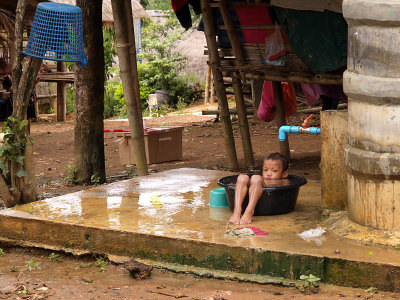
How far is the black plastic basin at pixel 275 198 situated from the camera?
455 cm

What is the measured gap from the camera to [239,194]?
452 cm

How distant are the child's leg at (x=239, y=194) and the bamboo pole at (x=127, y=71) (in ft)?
7.93

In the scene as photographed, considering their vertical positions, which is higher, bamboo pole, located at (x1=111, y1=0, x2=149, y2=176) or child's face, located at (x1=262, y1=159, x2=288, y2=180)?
bamboo pole, located at (x1=111, y1=0, x2=149, y2=176)

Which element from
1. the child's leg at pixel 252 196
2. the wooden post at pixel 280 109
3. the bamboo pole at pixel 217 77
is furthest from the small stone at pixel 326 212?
the wooden post at pixel 280 109

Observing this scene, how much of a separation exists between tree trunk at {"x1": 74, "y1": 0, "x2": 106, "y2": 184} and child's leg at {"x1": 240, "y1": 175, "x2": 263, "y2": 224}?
3.30 metres

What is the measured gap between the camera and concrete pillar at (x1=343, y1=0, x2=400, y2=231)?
3809 mm

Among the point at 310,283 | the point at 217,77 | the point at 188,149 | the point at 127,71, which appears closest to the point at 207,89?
the point at 188,149

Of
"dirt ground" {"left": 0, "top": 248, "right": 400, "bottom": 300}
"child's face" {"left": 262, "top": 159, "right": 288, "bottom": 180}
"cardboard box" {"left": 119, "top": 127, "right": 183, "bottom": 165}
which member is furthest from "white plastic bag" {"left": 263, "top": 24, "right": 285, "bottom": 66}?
"dirt ground" {"left": 0, "top": 248, "right": 400, "bottom": 300}

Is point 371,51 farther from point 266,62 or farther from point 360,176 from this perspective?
point 266,62

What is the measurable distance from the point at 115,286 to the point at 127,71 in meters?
3.12

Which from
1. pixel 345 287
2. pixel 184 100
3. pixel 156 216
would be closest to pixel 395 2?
pixel 345 287

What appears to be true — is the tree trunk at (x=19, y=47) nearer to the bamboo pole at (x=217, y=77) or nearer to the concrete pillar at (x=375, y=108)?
the bamboo pole at (x=217, y=77)

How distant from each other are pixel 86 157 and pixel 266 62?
2365 millimetres

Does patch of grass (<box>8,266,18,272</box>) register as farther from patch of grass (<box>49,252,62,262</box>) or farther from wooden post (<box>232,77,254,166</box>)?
wooden post (<box>232,77,254,166</box>)
